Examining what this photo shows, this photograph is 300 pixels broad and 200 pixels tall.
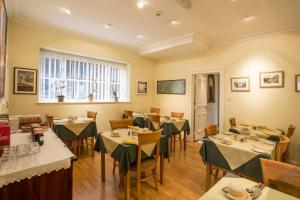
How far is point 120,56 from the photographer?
5.38 meters

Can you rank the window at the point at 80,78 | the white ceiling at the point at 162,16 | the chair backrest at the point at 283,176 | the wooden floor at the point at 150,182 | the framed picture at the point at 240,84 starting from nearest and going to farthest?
the chair backrest at the point at 283,176
the wooden floor at the point at 150,182
the white ceiling at the point at 162,16
the framed picture at the point at 240,84
the window at the point at 80,78

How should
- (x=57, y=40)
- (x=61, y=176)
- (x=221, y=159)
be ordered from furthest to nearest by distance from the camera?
(x=57, y=40)
(x=221, y=159)
(x=61, y=176)

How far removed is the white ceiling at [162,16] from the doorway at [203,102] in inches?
59.7

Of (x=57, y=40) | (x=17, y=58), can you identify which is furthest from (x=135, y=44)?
(x=17, y=58)

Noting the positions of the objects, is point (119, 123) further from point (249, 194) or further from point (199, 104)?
point (199, 104)

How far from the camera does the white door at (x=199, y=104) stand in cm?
534

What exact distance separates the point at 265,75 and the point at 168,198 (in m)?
3.45

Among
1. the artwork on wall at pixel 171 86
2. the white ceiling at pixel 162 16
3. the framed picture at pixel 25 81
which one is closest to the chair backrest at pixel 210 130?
the white ceiling at pixel 162 16

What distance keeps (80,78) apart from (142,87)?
2118 millimetres

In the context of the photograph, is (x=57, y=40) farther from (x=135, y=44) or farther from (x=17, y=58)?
(x=135, y=44)

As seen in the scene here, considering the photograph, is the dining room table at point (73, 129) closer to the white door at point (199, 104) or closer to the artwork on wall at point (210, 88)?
the white door at point (199, 104)
